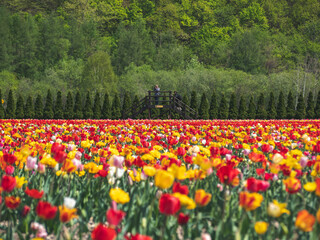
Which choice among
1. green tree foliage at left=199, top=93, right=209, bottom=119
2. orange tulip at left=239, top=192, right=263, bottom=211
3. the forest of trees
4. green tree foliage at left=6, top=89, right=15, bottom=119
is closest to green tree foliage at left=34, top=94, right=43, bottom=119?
green tree foliage at left=6, top=89, right=15, bottom=119

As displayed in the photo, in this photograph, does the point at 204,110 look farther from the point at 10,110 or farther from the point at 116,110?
the point at 10,110

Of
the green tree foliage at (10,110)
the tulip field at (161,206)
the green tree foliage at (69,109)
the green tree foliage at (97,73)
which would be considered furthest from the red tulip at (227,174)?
the green tree foliage at (97,73)

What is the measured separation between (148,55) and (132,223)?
60.0 m

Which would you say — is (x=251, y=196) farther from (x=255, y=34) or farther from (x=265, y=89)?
(x=255, y=34)

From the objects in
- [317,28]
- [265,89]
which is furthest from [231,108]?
[317,28]

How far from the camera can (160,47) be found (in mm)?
62281

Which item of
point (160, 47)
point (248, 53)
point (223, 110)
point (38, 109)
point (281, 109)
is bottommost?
point (38, 109)

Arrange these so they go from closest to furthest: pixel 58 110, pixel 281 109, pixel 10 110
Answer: pixel 10 110 < pixel 58 110 < pixel 281 109

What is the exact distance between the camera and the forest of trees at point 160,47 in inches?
1902

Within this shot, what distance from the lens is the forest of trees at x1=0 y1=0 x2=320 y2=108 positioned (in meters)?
48.3

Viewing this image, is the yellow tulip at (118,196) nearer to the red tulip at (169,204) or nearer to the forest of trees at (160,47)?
the red tulip at (169,204)

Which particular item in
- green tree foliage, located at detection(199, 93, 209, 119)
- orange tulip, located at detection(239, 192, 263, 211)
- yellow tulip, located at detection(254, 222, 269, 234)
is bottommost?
yellow tulip, located at detection(254, 222, 269, 234)

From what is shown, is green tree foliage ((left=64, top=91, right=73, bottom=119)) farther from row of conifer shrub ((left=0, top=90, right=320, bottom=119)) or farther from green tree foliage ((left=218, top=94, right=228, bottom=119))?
green tree foliage ((left=218, top=94, right=228, bottom=119))

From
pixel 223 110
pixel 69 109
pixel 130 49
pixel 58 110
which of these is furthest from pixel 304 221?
pixel 130 49
